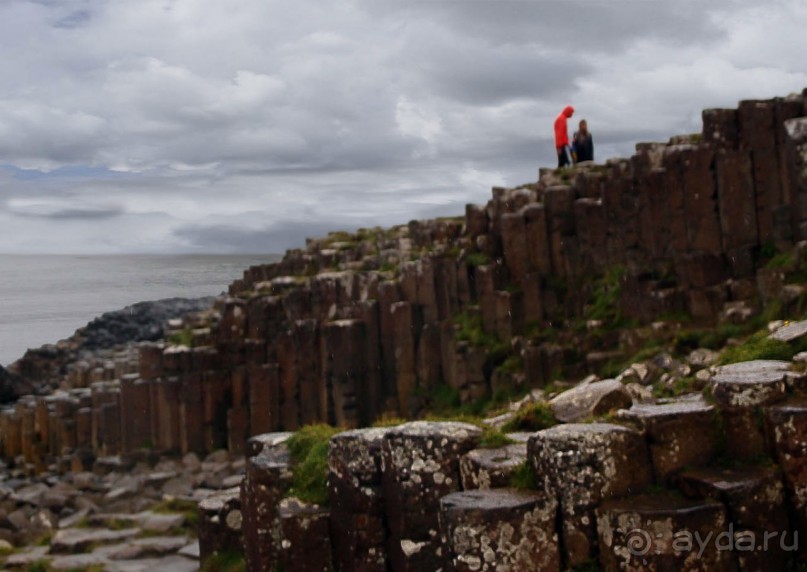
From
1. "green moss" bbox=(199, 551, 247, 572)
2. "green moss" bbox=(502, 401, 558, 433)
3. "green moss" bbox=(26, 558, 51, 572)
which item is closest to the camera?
"green moss" bbox=(502, 401, 558, 433)

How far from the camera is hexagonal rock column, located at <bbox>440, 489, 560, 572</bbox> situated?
10.2 m

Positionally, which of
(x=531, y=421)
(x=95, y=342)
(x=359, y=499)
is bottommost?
(x=359, y=499)

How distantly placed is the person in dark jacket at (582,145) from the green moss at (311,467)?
16.7 meters

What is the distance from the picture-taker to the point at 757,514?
983 cm

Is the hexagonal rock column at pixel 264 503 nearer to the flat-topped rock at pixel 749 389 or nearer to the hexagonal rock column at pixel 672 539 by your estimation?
the hexagonal rock column at pixel 672 539

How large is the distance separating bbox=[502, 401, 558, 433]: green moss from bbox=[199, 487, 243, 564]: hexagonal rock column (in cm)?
837

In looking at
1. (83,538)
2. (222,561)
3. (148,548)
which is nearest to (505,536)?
(222,561)

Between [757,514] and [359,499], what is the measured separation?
16.3 feet

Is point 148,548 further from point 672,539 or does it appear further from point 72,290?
point 72,290

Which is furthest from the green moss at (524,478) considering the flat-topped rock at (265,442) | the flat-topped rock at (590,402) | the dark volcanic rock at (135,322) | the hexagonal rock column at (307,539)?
the dark volcanic rock at (135,322)

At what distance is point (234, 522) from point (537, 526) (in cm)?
1069

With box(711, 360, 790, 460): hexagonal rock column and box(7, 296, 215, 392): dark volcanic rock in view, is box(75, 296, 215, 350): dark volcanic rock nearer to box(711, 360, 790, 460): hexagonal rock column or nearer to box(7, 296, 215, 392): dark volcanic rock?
box(7, 296, 215, 392): dark volcanic rock

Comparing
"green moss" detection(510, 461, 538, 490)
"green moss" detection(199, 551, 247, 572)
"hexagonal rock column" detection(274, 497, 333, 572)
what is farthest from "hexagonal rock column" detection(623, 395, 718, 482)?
"green moss" detection(199, 551, 247, 572)

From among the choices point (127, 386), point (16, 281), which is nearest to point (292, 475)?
point (127, 386)
